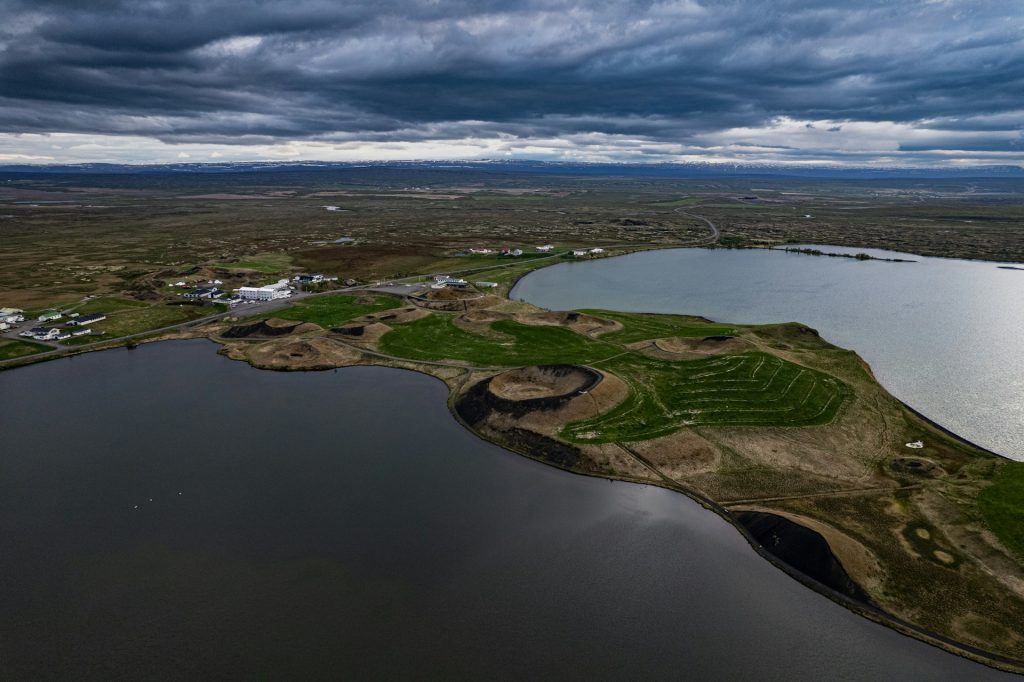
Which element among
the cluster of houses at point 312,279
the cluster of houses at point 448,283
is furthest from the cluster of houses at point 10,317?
the cluster of houses at point 448,283

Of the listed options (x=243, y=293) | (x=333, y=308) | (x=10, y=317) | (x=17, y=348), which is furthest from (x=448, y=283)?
(x=10, y=317)

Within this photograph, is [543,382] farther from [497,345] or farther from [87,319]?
[87,319]

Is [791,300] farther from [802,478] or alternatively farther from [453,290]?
[802,478]

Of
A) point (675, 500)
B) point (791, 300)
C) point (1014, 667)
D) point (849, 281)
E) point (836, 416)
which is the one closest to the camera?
point (1014, 667)

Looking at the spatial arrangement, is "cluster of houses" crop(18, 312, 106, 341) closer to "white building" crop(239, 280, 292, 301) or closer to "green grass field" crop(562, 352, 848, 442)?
"white building" crop(239, 280, 292, 301)

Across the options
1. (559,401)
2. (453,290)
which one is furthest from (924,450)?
(453,290)

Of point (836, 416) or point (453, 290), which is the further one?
point (453, 290)

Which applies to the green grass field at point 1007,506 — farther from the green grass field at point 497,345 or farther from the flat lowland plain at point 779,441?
the green grass field at point 497,345
